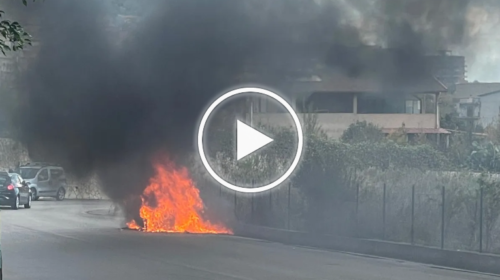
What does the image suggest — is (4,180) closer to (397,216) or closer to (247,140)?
(247,140)

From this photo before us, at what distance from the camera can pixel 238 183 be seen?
25.2m

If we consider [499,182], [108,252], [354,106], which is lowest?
[108,252]

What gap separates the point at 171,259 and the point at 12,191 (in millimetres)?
17813

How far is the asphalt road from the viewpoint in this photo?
14.6m

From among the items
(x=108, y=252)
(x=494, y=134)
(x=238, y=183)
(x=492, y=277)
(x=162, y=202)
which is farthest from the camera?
(x=494, y=134)

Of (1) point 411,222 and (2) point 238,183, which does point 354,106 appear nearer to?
(2) point 238,183

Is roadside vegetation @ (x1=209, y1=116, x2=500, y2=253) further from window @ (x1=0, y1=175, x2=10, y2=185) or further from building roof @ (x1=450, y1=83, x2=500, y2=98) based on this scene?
building roof @ (x1=450, y1=83, x2=500, y2=98)

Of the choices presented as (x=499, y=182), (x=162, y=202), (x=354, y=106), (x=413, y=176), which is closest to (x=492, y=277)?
(x=499, y=182)

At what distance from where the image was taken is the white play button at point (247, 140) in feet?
82.1

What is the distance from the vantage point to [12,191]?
33031 millimetres

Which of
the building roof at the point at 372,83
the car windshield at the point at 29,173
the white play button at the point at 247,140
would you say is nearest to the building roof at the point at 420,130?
the building roof at the point at 372,83

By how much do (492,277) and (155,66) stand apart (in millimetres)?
12179

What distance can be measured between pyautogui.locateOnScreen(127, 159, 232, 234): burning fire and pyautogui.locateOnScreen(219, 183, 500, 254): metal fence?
4.43 feet

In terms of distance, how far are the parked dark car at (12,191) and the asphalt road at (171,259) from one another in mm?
8823
